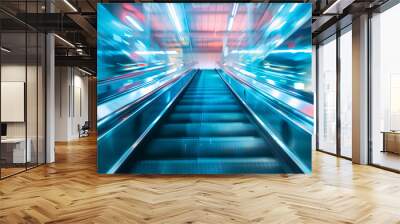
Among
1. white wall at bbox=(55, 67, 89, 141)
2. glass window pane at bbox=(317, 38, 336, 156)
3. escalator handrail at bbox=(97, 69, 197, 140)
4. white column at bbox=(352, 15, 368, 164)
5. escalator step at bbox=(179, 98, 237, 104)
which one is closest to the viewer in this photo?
escalator handrail at bbox=(97, 69, 197, 140)

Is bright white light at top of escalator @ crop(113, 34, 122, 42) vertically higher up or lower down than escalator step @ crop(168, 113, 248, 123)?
higher up

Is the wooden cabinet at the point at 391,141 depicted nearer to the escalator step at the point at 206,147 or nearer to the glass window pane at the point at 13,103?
the escalator step at the point at 206,147

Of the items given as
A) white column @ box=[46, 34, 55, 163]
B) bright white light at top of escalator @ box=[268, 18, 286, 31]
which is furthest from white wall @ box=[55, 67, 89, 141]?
bright white light at top of escalator @ box=[268, 18, 286, 31]

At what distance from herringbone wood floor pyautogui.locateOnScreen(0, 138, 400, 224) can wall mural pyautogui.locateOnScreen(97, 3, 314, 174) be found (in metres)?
0.40

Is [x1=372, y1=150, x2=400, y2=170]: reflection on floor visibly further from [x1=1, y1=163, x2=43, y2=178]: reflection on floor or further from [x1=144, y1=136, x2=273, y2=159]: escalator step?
[x1=1, y1=163, x2=43, y2=178]: reflection on floor

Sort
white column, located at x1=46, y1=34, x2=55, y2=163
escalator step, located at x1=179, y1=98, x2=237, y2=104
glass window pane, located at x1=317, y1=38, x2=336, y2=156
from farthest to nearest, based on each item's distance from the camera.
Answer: glass window pane, located at x1=317, y1=38, x2=336, y2=156 → white column, located at x1=46, y1=34, x2=55, y2=163 → escalator step, located at x1=179, y1=98, x2=237, y2=104

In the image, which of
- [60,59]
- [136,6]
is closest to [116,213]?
[136,6]

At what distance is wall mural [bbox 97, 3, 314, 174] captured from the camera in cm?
612

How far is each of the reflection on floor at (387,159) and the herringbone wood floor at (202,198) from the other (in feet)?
1.39

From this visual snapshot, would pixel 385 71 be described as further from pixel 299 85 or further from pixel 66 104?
pixel 66 104

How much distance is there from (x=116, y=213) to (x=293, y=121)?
3.65m

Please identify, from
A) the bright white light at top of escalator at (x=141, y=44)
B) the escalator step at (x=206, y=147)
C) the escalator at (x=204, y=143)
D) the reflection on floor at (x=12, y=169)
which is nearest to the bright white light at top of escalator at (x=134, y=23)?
Result: the bright white light at top of escalator at (x=141, y=44)

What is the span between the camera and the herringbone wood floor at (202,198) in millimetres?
3674

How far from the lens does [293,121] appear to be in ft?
20.2
